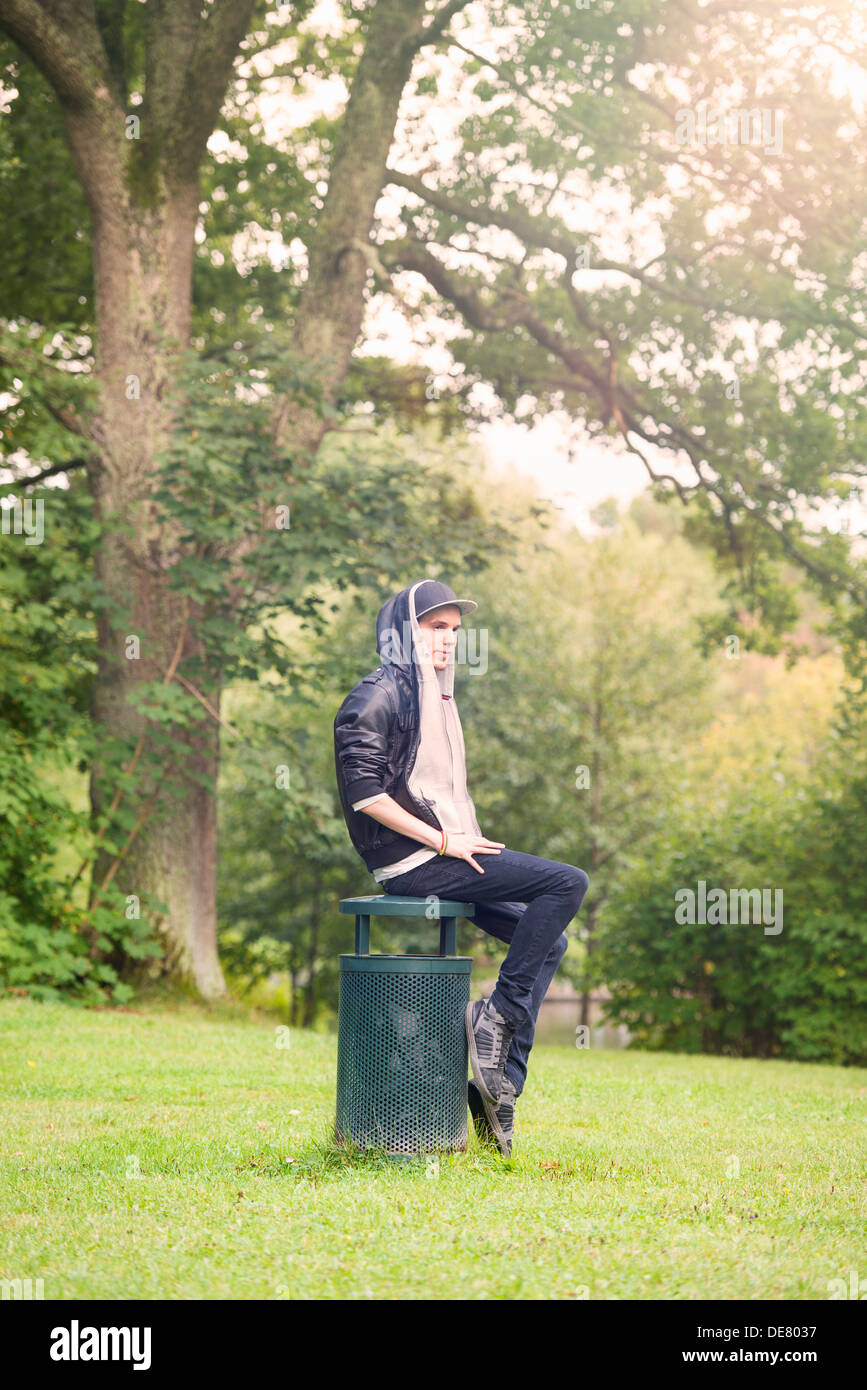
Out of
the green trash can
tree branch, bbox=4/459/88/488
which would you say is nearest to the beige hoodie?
the green trash can

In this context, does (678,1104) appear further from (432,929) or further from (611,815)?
(611,815)

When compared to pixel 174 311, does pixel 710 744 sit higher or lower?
lower

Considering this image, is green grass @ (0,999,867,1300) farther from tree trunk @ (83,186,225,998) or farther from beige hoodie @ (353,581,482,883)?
tree trunk @ (83,186,225,998)

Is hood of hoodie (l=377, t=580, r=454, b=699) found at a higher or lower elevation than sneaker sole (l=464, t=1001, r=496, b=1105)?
higher

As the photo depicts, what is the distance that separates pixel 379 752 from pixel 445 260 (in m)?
13.3

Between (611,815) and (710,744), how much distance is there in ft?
15.8

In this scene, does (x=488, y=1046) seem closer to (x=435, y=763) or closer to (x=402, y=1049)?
(x=402, y=1049)

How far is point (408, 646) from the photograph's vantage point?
5422 mm

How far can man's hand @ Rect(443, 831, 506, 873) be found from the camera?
5113mm

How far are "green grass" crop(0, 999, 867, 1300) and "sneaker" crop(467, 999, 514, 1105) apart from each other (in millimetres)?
273

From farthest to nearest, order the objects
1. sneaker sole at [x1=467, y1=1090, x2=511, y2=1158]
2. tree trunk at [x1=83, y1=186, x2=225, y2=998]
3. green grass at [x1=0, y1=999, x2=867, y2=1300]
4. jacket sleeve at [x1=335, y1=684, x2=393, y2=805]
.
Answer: tree trunk at [x1=83, y1=186, x2=225, y2=998]
sneaker sole at [x1=467, y1=1090, x2=511, y2=1158]
jacket sleeve at [x1=335, y1=684, x2=393, y2=805]
green grass at [x1=0, y1=999, x2=867, y2=1300]

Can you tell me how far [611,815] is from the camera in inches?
961
